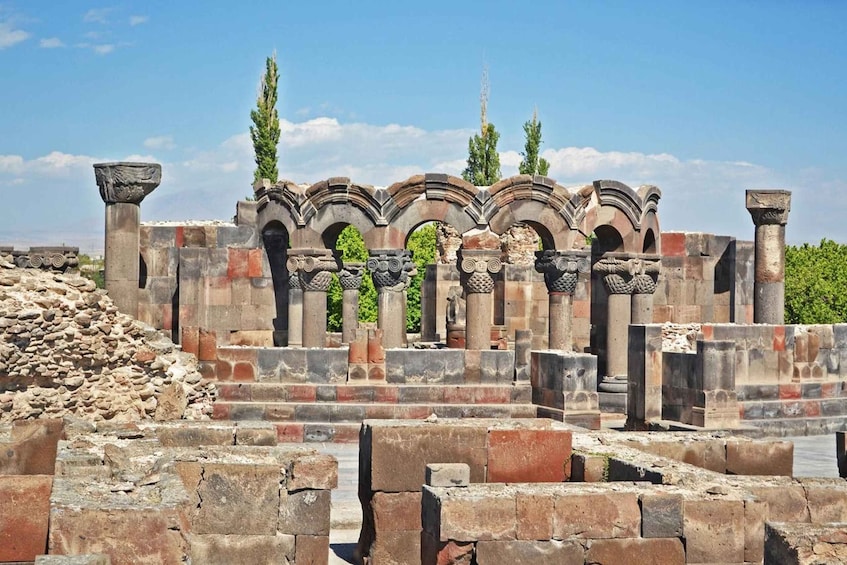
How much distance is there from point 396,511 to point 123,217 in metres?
11.0

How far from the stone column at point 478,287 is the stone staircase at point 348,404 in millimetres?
2278

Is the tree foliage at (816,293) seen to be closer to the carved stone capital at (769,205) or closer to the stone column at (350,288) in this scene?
the carved stone capital at (769,205)

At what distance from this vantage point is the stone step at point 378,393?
668 inches

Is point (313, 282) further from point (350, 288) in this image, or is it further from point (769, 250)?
point (769, 250)

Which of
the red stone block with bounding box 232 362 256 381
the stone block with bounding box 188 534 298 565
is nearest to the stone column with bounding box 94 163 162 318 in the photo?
the red stone block with bounding box 232 362 256 381

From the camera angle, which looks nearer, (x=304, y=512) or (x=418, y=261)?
(x=304, y=512)

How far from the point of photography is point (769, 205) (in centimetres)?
2189

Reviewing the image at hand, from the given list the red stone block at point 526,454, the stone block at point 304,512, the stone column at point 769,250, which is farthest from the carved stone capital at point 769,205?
the stone block at point 304,512

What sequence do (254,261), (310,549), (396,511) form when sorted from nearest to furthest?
(310,549), (396,511), (254,261)

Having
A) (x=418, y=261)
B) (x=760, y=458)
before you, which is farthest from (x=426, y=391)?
(x=418, y=261)

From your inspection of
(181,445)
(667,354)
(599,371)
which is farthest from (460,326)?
(181,445)

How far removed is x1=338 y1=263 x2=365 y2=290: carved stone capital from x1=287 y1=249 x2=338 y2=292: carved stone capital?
1.15 m

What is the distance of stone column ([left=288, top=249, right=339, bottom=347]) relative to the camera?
21.1 metres

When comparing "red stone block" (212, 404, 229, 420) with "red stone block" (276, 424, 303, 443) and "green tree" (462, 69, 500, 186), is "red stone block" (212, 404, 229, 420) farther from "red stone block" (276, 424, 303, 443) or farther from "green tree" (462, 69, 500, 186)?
"green tree" (462, 69, 500, 186)
